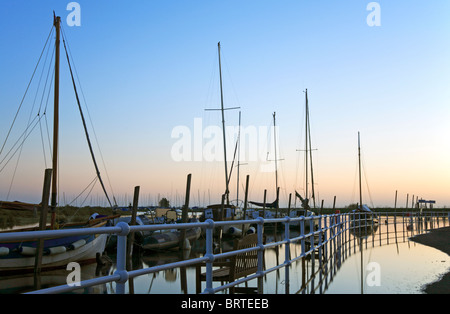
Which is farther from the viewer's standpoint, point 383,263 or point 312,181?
point 312,181

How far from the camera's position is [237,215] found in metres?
45.1

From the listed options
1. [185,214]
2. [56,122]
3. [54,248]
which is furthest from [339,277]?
[56,122]

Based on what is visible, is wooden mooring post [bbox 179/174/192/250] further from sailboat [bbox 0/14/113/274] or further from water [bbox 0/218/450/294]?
water [bbox 0/218/450/294]

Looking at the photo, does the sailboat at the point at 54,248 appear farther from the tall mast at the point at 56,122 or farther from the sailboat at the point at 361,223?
the sailboat at the point at 361,223

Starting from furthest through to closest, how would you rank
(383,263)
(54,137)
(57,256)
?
(54,137) → (57,256) → (383,263)

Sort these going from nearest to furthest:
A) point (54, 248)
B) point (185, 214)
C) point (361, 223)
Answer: point (54, 248) → point (185, 214) → point (361, 223)

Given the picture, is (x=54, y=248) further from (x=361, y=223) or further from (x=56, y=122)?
(x=361, y=223)

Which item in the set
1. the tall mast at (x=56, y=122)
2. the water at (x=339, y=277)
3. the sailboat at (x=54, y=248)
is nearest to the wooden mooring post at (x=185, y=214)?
the sailboat at (x=54, y=248)

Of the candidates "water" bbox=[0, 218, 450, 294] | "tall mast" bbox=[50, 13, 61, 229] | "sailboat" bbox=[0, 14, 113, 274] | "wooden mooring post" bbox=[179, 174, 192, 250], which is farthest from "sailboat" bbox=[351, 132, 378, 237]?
"tall mast" bbox=[50, 13, 61, 229]
